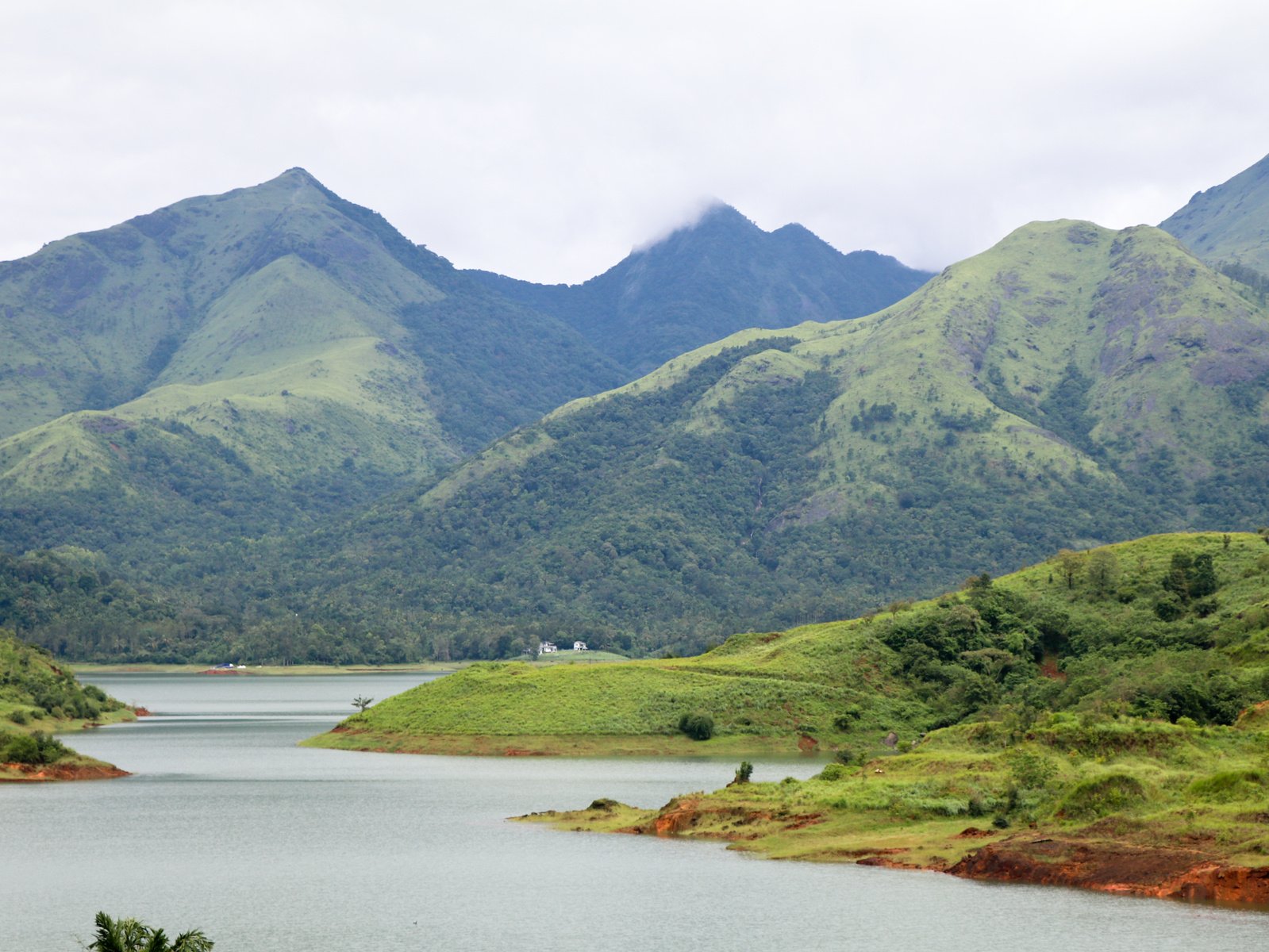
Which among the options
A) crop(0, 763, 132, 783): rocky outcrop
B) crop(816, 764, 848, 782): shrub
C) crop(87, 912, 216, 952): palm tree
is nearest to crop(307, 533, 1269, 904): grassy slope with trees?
crop(816, 764, 848, 782): shrub

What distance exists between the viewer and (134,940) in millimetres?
40438

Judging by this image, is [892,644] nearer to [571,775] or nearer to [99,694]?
[571,775]

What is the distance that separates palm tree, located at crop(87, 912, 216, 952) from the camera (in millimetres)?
39716

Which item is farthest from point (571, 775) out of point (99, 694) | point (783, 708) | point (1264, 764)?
point (99, 694)

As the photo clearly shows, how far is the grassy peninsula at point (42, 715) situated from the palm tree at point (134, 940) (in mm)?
69138

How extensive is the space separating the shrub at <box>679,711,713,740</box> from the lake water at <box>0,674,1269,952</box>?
61.6 ft

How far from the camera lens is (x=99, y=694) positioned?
165 metres

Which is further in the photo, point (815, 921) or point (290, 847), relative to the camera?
point (290, 847)

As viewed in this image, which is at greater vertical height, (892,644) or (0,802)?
(892,644)

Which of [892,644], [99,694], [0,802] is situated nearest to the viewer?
[0,802]

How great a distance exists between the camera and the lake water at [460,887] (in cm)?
5022

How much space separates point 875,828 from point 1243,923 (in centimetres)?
2109

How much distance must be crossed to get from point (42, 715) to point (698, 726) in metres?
62.2

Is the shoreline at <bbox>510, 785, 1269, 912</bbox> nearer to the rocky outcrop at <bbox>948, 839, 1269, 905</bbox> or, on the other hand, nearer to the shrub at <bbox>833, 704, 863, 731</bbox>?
the rocky outcrop at <bbox>948, 839, 1269, 905</bbox>
